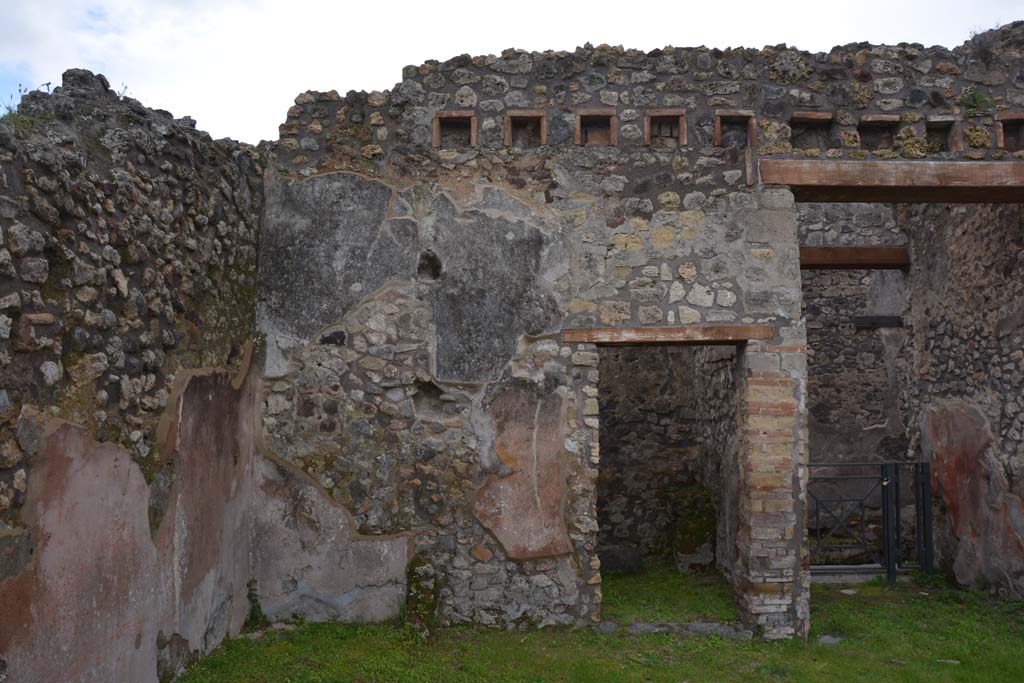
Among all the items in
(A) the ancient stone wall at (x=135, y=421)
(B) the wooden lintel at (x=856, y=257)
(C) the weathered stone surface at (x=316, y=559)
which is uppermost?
(B) the wooden lintel at (x=856, y=257)

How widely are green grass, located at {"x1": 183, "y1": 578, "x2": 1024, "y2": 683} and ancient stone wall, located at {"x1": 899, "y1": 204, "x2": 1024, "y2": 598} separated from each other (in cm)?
93

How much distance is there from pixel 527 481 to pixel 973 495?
3910 mm

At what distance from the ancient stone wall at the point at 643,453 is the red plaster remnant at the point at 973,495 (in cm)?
211

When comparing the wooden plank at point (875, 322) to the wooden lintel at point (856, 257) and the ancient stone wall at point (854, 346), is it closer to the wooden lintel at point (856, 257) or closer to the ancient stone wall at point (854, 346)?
the ancient stone wall at point (854, 346)

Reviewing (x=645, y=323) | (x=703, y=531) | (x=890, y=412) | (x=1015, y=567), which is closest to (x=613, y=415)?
(x=703, y=531)

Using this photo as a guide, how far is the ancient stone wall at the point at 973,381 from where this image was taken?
5672 mm

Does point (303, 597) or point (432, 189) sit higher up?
point (432, 189)

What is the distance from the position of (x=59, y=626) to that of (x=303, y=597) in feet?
7.32

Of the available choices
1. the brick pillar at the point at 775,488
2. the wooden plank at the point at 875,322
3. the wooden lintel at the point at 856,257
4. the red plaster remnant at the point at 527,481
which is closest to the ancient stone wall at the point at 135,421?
the red plaster remnant at the point at 527,481

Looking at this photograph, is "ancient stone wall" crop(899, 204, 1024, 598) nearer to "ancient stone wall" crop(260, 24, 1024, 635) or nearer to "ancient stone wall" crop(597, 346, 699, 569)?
"ancient stone wall" crop(260, 24, 1024, 635)

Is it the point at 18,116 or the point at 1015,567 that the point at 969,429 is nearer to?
the point at 1015,567

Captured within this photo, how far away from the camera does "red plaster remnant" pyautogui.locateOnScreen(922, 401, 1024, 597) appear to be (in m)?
5.77

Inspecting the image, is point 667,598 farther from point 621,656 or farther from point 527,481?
point 527,481

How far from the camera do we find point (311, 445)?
4965mm
